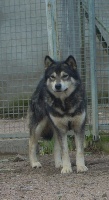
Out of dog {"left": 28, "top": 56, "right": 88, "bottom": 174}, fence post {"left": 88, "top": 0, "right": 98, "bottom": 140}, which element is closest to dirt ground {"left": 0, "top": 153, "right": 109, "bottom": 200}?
dog {"left": 28, "top": 56, "right": 88, "bottom": 174}

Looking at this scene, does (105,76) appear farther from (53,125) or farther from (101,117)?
(53,125)

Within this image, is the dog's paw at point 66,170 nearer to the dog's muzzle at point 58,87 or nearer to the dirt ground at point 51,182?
the dirt ground at point 51,182

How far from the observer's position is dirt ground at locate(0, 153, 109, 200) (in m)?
6.09

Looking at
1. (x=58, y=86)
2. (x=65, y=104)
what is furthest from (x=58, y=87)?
(x=65, y=104)

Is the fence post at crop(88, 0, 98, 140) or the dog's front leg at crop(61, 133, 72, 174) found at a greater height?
the fence post at crop(88, 0, 98, 140)

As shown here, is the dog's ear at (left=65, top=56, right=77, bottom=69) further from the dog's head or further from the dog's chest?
the dog's chest

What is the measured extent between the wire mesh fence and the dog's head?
1546 millimetres

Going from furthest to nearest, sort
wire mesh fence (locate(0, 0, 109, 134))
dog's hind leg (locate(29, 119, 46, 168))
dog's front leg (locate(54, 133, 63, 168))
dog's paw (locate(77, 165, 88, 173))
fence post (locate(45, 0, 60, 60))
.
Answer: wire mesh fence (locate(0, 0, 109, 134))
fence post (locate(45, 0, 60, 60))
dog's hind leg (locate(29, 119, 46, 168))
dog's front leg (locate(54, 133, 63, 168))
dog's paw (locate(77, 165, 88, 173))

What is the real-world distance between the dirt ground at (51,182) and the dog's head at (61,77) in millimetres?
1044

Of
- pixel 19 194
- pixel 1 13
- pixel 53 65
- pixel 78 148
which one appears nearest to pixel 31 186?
pixel 19 194

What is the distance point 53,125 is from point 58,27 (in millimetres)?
2013

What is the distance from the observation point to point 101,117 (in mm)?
9297

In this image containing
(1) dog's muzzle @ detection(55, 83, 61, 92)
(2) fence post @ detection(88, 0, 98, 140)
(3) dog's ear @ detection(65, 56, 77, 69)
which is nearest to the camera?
(1) dog's muzzle @ detection(55, 83, 61, 92)

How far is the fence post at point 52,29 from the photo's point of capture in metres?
8.70
